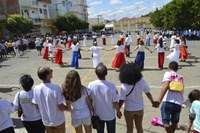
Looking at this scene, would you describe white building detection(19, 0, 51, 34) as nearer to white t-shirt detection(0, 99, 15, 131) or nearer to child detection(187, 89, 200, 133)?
white t-shirt detection(0, 99, 15, 131)

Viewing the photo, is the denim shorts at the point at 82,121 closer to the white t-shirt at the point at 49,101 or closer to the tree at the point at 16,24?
the white t-shirt at the point at 49,101

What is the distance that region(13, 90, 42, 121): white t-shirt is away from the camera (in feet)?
16.5

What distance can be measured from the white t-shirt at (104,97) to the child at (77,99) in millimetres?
123

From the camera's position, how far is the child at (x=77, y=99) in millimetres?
4547

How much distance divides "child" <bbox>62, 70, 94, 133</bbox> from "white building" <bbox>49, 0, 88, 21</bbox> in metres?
75.5

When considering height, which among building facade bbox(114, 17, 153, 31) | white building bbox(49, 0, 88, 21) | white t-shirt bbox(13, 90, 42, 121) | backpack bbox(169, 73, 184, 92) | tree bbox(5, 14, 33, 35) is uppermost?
white building bbox(49, 0, 88, 21)

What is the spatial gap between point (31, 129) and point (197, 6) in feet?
123

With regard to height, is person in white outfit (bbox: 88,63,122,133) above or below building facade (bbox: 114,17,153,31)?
above

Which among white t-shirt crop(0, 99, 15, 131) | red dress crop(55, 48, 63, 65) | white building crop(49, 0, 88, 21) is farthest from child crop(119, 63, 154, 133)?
white building crop(49, 0, 88, 21)

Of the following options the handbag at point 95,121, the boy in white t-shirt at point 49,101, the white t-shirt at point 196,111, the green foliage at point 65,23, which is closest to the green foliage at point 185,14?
the green foliage at point 65,23

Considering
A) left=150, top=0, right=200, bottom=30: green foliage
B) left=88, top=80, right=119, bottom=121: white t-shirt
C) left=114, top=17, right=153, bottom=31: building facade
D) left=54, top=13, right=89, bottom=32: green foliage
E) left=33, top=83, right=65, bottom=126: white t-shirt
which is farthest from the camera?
left=114, top=17, right=153, bottom=31: building facade

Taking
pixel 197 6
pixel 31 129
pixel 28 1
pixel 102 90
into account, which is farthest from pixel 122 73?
pixel 28 1

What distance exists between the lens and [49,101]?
4656mm

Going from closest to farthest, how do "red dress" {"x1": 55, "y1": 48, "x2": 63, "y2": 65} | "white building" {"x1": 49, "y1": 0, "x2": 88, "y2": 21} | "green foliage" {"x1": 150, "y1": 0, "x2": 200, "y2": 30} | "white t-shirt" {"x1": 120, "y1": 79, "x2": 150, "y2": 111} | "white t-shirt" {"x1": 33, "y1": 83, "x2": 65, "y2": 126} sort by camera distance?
"white t-shirt" {"x1": 33, "y1": 83, "x2": 65, "y2": 126} → "white t-shirt" {"x1": 120, "y1": 79, "x2": 150, "y2": 111} → "red dress" {"x1": 55, "y1": 48, "x2": 63, "y2": 65} → "green foliage" {"x1": 150, "y1": 0, "x2": 200, "y2": 30} → "white building" {"x1": 49, "y1": 0, "x2": 88, "y2": 21}
